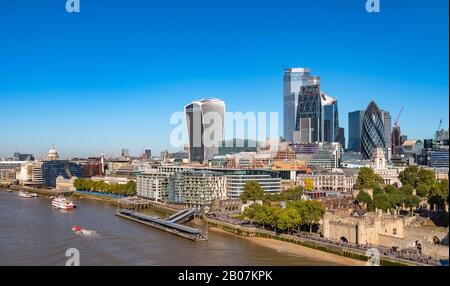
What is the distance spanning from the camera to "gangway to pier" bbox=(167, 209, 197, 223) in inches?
1469

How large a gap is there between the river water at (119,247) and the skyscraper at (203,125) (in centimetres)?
6706

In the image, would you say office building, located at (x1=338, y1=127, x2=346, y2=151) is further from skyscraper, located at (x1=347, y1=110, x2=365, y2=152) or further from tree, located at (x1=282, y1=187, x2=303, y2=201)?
tree, located at (x1=282, y1=187, x2=303, y2=201)

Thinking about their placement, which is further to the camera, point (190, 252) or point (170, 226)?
point (170, 226)

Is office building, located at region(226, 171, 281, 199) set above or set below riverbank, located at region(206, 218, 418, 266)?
above

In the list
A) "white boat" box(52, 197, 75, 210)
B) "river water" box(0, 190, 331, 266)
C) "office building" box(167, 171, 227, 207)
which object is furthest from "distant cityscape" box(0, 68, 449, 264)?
"white boat" box(52, 197, 75, 210)

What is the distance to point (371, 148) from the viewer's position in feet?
384

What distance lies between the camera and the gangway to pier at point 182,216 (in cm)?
3731

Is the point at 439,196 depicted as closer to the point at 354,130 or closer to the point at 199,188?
the point at 199,188

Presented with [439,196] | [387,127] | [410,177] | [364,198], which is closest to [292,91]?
[387,127]
